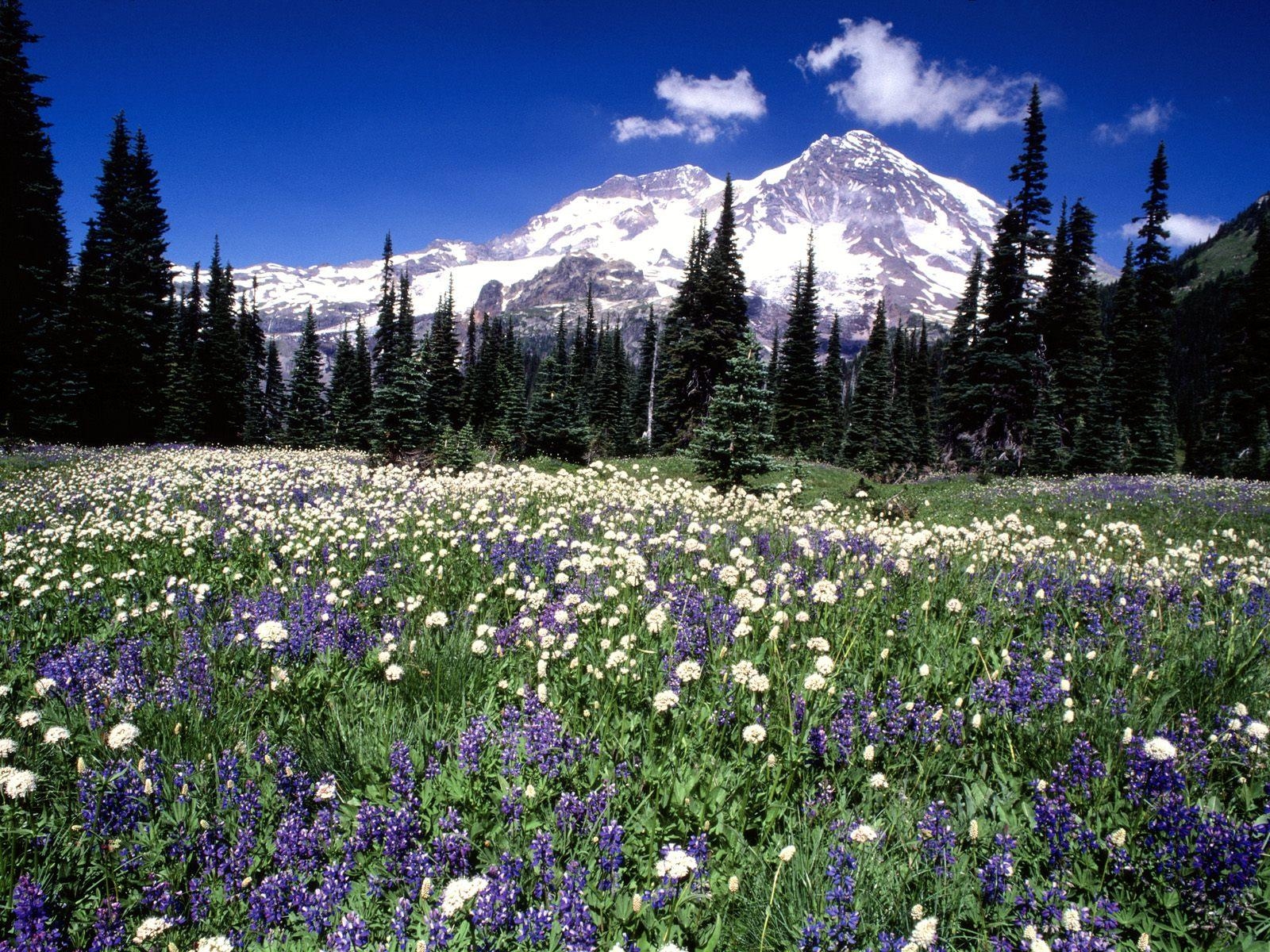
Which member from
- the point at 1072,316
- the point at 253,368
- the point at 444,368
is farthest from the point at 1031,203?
the point at 253,368

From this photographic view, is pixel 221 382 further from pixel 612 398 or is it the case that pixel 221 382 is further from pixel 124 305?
pixel 612 398

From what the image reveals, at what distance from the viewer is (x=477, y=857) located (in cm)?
232

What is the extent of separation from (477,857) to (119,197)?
2278 inches

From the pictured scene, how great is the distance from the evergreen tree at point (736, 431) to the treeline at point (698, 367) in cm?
8

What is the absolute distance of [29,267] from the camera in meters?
30.1

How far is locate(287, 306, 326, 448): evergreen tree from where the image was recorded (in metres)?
50.8

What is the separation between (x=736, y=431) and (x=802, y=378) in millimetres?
35163

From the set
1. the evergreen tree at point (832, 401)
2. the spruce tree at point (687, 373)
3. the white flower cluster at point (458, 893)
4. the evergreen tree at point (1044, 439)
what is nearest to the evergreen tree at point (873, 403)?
the evergreen tree at point (832, 401)

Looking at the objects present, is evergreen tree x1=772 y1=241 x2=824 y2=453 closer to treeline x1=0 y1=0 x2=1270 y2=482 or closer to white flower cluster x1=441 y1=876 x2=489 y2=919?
treeline x1=0 y1=0 x2=1270 y2=482

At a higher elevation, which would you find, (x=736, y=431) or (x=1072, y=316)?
(x=1072, y=316)

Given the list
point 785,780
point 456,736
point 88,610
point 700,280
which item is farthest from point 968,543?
point 700,280

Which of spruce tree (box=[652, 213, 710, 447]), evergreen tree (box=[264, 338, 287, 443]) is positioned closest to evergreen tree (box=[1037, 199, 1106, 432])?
spruce tree (box=[652, 213, 710, 447])

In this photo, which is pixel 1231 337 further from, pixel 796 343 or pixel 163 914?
pixel 163 914

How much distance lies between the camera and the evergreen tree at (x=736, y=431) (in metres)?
17.8
